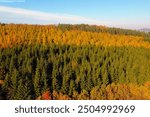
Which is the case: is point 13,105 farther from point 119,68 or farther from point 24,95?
point 119,68

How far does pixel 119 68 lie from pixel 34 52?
4210 centimetres

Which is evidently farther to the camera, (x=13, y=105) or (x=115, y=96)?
(x=115, y=96)

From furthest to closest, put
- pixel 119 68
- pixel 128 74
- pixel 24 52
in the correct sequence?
pixel 24 52 → pixel 119 68 → pixel 128 74

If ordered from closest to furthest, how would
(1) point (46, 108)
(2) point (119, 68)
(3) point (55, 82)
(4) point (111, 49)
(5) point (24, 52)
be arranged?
(1) point (46, 108), (3) point (55, 82), (2) point (119, 68), (5) point (24, 52), (4) point (111, 49)

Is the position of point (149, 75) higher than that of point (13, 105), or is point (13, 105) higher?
point (13, 105)

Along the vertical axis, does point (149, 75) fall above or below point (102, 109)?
below

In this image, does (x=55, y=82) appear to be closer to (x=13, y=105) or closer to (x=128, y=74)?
(x=128, y=74)

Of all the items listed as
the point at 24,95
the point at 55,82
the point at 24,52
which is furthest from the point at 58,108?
the point at 24,52

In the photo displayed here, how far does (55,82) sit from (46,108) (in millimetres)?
62872

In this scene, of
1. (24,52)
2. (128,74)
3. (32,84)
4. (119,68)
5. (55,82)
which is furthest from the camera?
(24,52)

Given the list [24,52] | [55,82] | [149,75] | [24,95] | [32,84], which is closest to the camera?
[24,95]

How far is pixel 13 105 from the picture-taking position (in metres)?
22.6

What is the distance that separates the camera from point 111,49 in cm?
16450

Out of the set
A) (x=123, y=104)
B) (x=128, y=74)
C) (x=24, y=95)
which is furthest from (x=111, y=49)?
(x=123, y=104)
